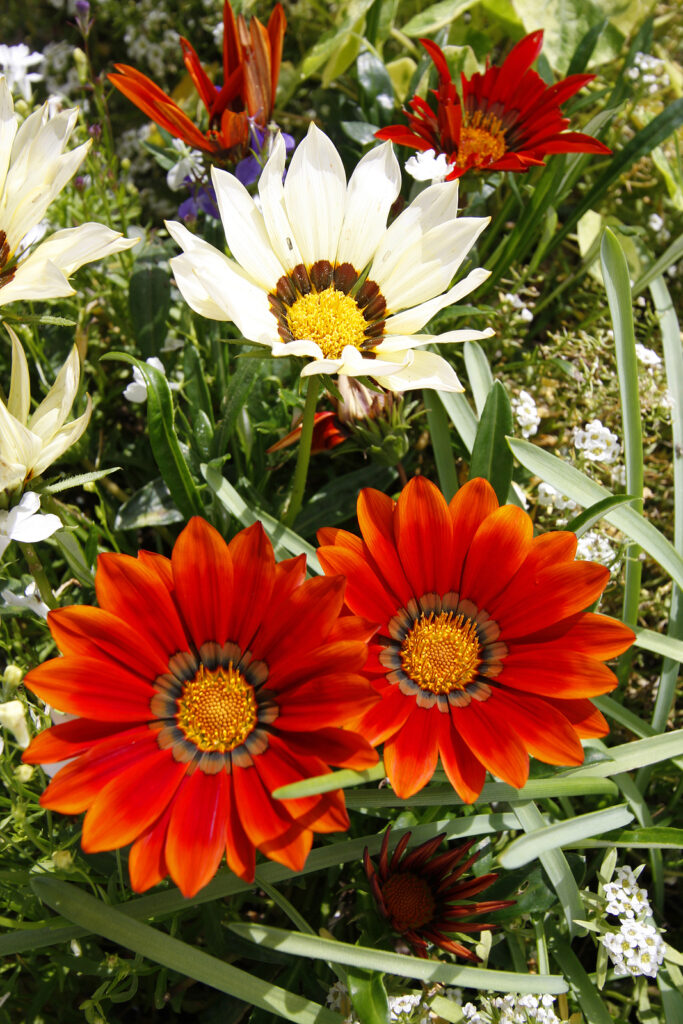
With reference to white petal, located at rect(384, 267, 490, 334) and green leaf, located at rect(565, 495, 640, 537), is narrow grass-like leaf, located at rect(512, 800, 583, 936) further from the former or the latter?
white petal, located at rect(384, 267, 490, 334)

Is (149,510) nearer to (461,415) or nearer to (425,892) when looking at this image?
(461,415)

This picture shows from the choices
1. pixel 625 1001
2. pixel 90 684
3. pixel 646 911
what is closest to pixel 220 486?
pixel 90 684

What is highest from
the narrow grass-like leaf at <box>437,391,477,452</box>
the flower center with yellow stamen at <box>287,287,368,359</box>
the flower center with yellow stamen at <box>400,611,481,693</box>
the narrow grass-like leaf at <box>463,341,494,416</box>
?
the narrow grass-like leaf at <box>463,341,494,416</box>

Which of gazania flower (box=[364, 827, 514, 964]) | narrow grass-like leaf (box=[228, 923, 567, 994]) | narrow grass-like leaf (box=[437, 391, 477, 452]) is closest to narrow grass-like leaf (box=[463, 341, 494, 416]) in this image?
narrow grass-like leaf (box=[437, 391, 477, 452])

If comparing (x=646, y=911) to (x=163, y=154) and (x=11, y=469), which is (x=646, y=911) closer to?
(x=11, y=469)

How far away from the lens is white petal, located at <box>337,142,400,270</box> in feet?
3.68

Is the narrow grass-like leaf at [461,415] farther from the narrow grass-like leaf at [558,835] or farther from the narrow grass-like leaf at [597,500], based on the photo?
the narrow grass-like leaf at [558,835]

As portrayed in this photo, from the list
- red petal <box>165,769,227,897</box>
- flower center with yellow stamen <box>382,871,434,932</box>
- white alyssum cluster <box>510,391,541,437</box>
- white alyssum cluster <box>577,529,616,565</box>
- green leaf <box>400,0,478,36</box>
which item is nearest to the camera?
red petal <box>165,769,227,897</box>

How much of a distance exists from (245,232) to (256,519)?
15.9 inches

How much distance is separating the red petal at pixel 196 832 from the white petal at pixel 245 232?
64 cm

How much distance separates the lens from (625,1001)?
4.27ft

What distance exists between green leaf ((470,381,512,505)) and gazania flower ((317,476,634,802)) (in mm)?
205

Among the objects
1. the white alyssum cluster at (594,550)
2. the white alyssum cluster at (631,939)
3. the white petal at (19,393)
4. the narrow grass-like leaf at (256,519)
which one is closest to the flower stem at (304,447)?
the narrow grass-like leaf at (256,519)

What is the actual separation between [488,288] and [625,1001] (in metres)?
1.32
